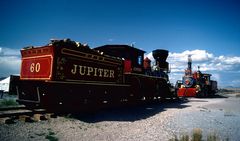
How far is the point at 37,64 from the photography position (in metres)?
8.40

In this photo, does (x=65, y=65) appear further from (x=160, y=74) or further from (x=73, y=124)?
(x=160, y=74)

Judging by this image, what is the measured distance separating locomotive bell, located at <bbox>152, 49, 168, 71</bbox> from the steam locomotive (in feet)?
19.4

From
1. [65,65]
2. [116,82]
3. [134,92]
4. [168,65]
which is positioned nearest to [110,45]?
[116,82]

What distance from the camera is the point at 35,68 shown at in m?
8.52

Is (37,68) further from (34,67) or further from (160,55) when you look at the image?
(160,55)

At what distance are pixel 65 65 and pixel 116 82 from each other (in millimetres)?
3840

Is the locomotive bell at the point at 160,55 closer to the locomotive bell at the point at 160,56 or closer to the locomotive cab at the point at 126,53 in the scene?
the locomotive bell at the point at 160,56

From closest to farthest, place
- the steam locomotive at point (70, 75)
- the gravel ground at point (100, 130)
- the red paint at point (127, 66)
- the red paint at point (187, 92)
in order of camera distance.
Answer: the gravel ground at point (100, 130) < the steam locomotive at point (70, 75) < the red paint at point (127, 66) < the red paint at point (187, 92)

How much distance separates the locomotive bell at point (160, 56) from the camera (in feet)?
57.5

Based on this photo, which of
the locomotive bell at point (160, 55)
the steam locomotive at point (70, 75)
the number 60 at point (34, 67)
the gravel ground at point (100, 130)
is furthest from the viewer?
the locomotive bell at point (160, 55)

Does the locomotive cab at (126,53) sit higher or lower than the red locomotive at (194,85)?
higher

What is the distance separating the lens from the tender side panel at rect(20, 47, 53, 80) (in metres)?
7.72

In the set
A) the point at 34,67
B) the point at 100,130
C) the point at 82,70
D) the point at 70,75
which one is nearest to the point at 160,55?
the point at 82,70

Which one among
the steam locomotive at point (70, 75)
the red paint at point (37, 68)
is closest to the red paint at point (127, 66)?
the steam locomotive at point (70, 75)
